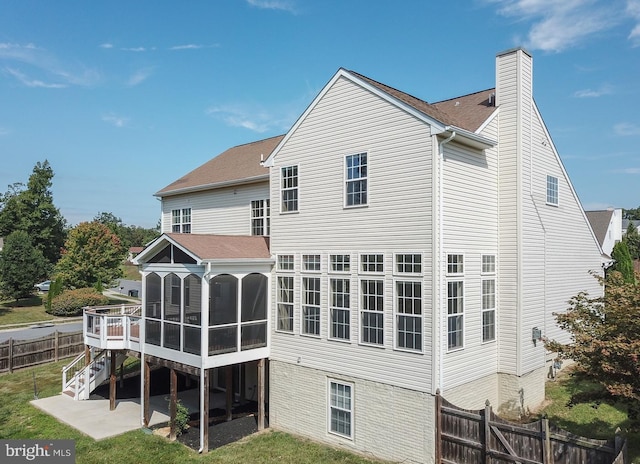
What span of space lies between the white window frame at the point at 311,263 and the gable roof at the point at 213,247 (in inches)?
54.3

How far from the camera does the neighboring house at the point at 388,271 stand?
38.0 ft

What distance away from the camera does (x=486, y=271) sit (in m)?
13.0

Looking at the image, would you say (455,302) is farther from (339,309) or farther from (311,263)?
Answer: (311,263)

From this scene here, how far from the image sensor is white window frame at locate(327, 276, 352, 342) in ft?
42.5

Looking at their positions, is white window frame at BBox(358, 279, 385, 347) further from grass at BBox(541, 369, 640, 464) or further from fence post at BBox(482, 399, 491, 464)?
grass at BBox(541, 369, 640, 464)

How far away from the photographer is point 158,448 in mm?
13336

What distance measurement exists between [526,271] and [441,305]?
12.1 ft

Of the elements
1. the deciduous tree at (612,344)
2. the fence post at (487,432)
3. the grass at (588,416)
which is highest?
the deciduous tree at (612,344)

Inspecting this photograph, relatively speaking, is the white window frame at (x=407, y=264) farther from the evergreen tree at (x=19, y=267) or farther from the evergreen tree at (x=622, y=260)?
A: the evergreen tree at (x=19, y=267)

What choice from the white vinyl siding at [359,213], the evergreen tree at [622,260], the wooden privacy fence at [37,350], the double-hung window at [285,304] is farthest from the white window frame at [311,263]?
the evergreen tree at [622,260]

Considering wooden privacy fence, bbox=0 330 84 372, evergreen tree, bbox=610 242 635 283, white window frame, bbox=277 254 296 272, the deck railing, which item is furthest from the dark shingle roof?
evergreen tree, bbox=610 242 635 283

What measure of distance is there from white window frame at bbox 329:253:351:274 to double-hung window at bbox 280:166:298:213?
212 cm

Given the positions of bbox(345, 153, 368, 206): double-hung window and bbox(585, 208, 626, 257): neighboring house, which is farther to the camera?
bbox(585, 208, 626, 257): neighboring house

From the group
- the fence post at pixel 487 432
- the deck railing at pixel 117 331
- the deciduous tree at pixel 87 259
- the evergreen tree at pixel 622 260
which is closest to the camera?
the fence post at pixel 487 432
